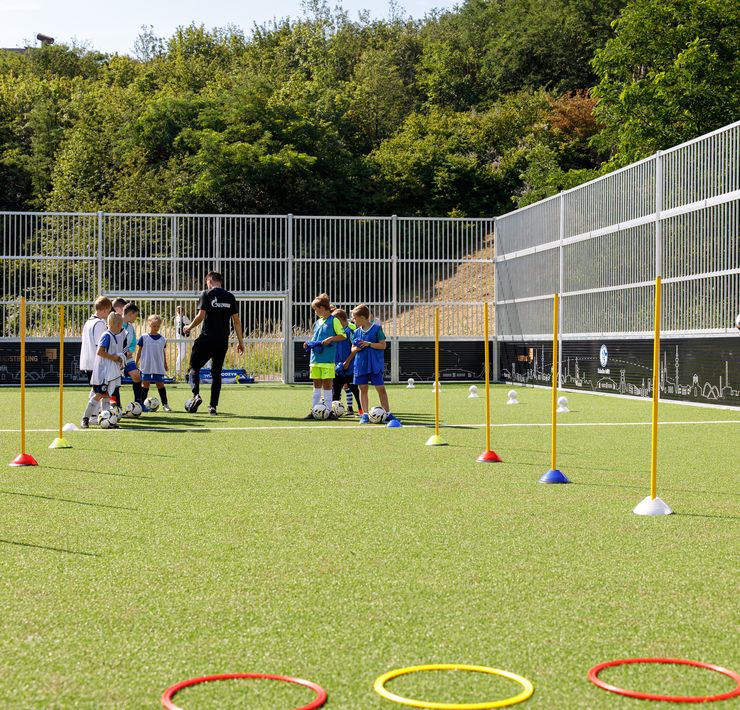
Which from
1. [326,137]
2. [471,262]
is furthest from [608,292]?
[326,137]

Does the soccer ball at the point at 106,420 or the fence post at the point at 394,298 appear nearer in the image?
the soccer ball at the point at 106,420

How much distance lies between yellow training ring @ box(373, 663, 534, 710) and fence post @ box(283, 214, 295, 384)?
97.7 ft

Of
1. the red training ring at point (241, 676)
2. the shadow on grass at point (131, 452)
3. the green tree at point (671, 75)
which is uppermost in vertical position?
the green tree at point (671, 75)

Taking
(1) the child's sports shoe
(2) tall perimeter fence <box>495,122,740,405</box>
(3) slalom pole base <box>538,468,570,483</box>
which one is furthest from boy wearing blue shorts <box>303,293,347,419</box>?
(2) tall perimeter fence <box>495,122,740,405</box>

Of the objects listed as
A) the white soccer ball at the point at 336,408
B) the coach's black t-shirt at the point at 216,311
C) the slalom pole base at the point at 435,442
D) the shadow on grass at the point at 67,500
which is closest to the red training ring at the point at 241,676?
the shadow on grass at the point at 67,500

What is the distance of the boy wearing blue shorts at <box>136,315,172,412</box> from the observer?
59.6ft

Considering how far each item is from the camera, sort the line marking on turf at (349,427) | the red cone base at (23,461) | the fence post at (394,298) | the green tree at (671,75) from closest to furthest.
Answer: the red cone base at (23,461)
the line marking on turf at (349,427)
the fence post at (394,298)
the green tree at (671,75)

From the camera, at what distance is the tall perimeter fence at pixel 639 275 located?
2042 centimetres

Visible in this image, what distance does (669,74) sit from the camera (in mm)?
40531

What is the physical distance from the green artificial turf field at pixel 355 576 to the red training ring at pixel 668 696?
0.03m

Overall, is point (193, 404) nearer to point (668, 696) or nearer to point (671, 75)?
point (668, 696)

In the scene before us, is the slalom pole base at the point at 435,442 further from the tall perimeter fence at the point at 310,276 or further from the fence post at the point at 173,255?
the fence post at the point at 173,255

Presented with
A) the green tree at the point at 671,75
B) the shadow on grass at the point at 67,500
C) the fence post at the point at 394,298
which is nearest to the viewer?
the shadow on grass at the point at 67,500

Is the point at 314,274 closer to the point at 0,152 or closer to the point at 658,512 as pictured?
the point at 658,512
